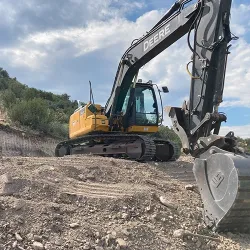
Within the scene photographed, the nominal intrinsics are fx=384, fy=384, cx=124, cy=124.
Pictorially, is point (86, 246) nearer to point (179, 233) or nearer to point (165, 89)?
point (179, 233)

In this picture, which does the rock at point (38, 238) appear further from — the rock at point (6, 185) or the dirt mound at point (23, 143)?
the dirt mound at point (23, 143)

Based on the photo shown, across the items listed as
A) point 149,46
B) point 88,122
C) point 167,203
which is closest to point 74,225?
point 167,203

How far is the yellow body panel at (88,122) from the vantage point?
10.9m

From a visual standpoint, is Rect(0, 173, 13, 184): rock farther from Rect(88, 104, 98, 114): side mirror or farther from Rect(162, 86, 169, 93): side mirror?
Rect(88, 104, 98, 114): side mirror

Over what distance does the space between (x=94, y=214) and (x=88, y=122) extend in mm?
6767

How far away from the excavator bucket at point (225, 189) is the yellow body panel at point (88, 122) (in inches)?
244

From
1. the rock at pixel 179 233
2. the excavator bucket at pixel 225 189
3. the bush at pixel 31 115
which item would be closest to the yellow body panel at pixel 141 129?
the excavator bucket at pixel 225 189

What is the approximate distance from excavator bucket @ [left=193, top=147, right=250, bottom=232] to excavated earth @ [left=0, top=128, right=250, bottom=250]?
0.18 meters

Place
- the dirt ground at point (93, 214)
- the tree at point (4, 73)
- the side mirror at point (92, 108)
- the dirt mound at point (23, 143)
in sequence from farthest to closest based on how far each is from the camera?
the tree at point (4, 73) → the dirt mound at point (23, 143) → the side mirror at point (92, 108) → the dirt ground at point (93, 214)

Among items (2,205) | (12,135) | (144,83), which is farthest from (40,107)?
(2,205)

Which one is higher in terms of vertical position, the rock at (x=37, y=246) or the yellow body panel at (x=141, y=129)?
the yellow body panel at (x=141, y=129)

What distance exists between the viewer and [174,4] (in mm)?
7949

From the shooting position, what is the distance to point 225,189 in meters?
4.45

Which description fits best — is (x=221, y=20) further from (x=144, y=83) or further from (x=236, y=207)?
(x=144, y=83)
